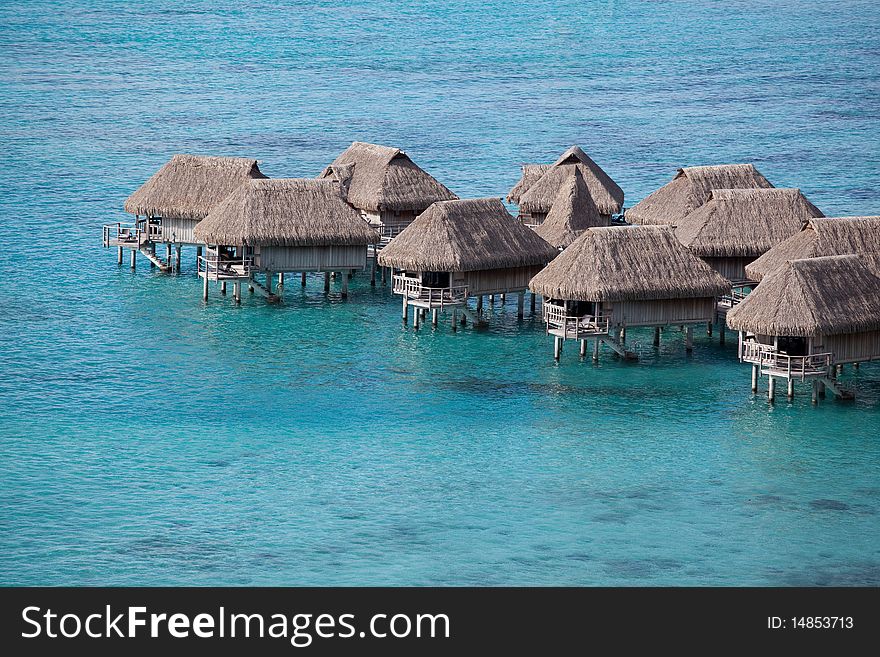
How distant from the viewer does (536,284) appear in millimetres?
60500

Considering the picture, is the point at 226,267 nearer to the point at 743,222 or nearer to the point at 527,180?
the point at 527,180

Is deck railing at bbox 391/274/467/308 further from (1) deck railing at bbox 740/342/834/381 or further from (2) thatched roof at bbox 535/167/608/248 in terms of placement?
(1) deck railing at bbox 740/342/834/381

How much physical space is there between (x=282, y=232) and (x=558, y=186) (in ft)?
48.8

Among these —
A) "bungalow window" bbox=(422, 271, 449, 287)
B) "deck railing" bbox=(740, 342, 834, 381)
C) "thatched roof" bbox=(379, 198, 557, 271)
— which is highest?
"thatched roof" bbox=(379, 198, 557, 271)

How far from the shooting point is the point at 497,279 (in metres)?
64.9

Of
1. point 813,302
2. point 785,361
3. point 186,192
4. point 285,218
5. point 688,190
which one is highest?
point 688,190

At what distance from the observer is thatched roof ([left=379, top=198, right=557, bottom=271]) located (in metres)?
63.2

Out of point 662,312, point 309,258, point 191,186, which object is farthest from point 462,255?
point 191,186

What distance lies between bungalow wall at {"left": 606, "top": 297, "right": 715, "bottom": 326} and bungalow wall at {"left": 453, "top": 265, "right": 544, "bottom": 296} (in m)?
6.44

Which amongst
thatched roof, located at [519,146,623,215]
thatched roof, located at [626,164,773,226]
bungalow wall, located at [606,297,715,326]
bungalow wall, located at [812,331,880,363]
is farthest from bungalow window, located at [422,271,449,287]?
bungalow wall, located at [812,331,880,363]

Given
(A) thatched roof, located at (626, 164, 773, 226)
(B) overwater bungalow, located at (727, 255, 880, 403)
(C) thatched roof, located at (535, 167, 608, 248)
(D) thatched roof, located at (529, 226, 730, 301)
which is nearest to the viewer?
(B) overwater bungalow, located at (727, 255, 880, 403)

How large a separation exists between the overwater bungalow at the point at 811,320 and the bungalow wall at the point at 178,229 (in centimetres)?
2764
